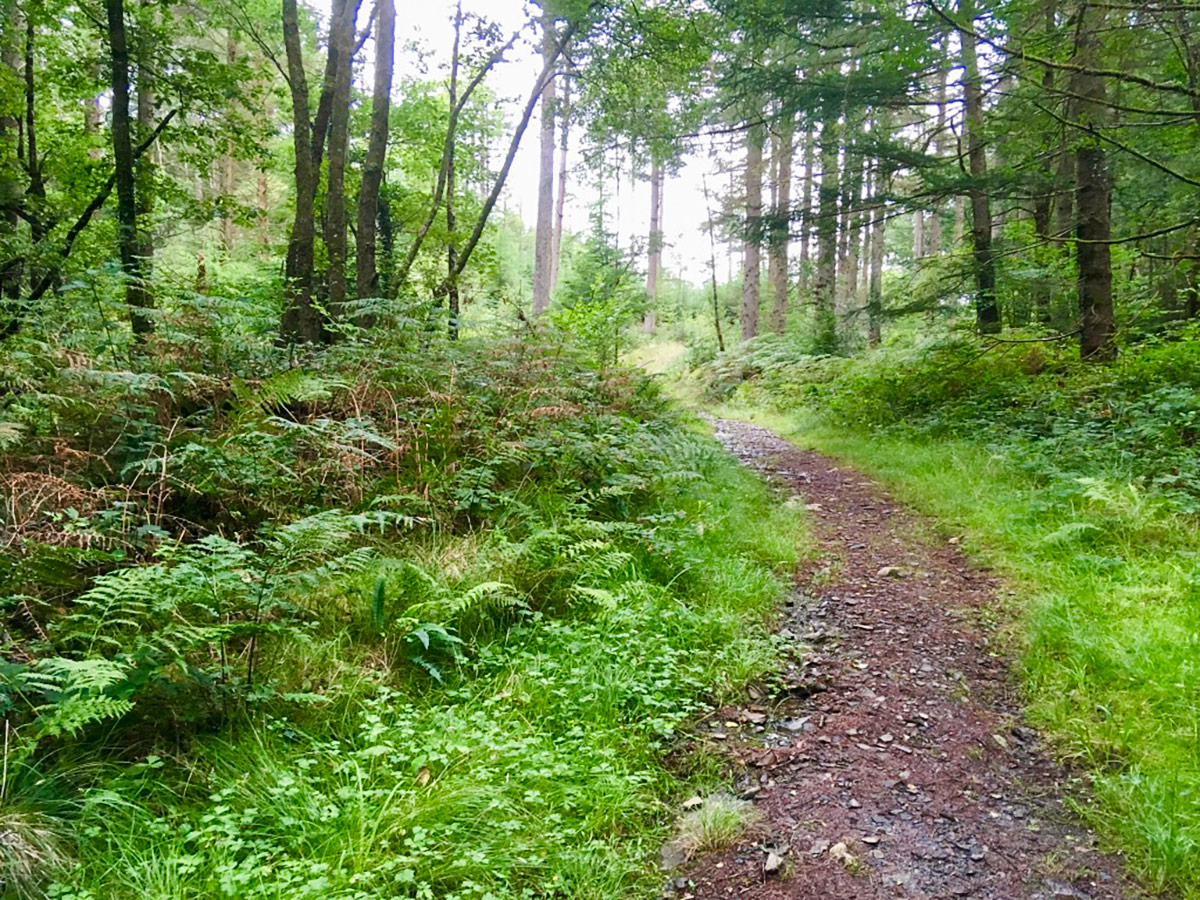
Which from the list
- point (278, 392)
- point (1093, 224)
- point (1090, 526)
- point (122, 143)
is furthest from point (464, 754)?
point (1093, 224)

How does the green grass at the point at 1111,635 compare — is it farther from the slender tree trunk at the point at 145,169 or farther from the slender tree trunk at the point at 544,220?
the slender tree trunk at the point at 544,220

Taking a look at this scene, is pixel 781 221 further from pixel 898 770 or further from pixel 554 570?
pixel 898 770

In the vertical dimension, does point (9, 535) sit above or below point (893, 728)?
above

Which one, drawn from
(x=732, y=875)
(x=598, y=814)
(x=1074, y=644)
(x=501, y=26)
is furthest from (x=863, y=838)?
(x=501, y=26)

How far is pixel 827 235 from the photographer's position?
462 inches

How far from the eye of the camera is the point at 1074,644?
11.8 ft

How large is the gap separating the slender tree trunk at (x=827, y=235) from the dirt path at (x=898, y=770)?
8222 mm

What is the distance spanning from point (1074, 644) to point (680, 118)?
1296cm

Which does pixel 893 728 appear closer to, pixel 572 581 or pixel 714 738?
pixel 714 738

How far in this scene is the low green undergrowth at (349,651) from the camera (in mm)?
2227

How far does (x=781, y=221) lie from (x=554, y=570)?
952cm

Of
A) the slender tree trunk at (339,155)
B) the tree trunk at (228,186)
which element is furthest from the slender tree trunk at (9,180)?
the slender tree trunk at (339,155)

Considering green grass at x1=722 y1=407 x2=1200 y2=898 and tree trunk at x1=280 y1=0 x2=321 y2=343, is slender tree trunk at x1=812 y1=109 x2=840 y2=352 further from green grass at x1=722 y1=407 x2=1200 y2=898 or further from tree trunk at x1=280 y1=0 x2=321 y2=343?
tree trunk at x1=280 y1=0 x2=321 y2=343

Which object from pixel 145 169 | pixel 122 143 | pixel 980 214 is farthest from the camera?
pixel 980 214
